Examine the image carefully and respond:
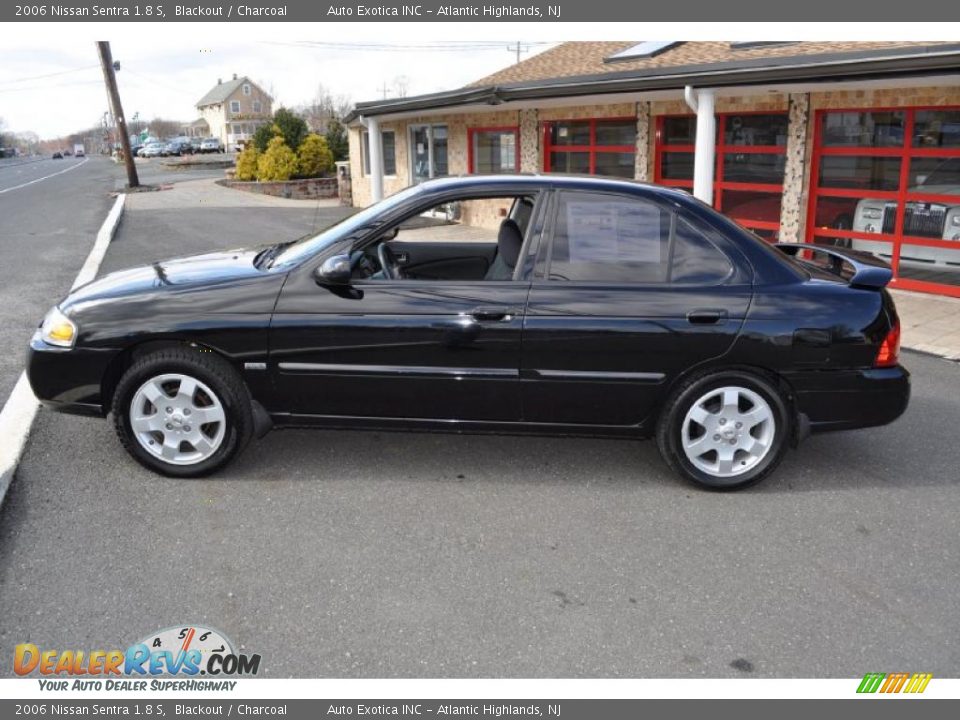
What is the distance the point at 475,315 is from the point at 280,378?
3.60ft

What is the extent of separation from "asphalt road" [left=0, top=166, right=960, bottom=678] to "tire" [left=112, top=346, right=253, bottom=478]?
14cm

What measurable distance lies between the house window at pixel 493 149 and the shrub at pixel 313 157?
13.4 metres

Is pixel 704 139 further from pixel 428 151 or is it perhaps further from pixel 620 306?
pixel 428 151

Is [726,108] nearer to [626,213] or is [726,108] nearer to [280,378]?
[626,213]

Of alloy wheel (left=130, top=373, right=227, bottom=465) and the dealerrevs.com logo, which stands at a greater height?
alloy wheel (left=130, top=373, right=227, bottom=465)

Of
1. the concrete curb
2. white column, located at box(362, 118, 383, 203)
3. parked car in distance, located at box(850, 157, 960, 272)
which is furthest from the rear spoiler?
white column, located at box(362, 118, 383, 203)

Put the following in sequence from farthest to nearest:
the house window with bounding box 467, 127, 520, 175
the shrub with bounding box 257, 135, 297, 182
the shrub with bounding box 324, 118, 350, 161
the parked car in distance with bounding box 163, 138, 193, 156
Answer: the parked car in distance with bounding box 163, 138, 193, 156 < the shrub with bounding box 324, 118, 350, 161 < the shrub with bounding box 257, 135, 297, 182 < the house window with bounding box 467, 127, 520, 175

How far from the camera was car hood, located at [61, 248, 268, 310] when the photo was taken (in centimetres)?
417

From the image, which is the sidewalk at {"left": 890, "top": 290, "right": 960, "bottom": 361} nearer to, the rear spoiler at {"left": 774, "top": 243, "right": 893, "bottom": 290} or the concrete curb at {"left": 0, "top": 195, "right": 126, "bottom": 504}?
the rear spoiler at {"left": 774, "top": 243, "right": 893, "bottom": 290}

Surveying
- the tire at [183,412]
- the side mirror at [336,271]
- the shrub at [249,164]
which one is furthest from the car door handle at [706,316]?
the shrub at [249,164]

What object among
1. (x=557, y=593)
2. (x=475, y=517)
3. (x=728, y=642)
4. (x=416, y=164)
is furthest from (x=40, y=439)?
(x=416, y=164)

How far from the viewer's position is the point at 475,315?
399cm

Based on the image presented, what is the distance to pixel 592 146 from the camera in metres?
14.1

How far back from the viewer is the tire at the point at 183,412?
4.08 metres
